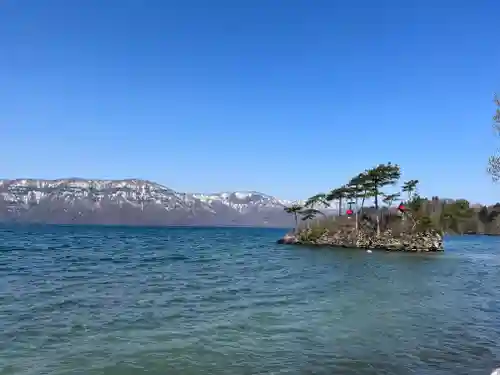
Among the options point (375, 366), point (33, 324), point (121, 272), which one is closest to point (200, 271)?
point (121, 272)

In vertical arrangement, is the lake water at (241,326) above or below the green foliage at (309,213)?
below

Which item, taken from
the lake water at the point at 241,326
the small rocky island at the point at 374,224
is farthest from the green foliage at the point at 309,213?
the lake water at the point at 241,326

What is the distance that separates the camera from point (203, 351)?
51.2 ft

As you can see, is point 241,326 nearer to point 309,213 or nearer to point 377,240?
point 377,240

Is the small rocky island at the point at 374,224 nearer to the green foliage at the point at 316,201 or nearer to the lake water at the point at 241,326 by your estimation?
the green foliage at the point at 316,201

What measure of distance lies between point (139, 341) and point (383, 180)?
8287cm

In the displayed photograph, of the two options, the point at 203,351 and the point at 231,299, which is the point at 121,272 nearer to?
the point at 231,299

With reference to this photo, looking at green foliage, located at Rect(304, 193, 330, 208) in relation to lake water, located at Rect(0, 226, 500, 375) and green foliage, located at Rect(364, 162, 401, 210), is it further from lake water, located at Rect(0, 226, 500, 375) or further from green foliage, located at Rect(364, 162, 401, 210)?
lake water, located at Rect(0, 226, 500, 375)

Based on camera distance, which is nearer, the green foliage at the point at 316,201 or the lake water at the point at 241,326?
the lake water at the point at 241,326

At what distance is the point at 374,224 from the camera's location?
88500 mm

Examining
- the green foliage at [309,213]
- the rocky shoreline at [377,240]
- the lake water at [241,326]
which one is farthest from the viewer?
the green foliage at [309,213]

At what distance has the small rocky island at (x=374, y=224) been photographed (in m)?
81.1

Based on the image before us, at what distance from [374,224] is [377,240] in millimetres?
4768

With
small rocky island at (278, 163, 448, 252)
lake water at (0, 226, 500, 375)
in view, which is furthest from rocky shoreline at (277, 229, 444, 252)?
lake water at (0, 226, 500, 375)
